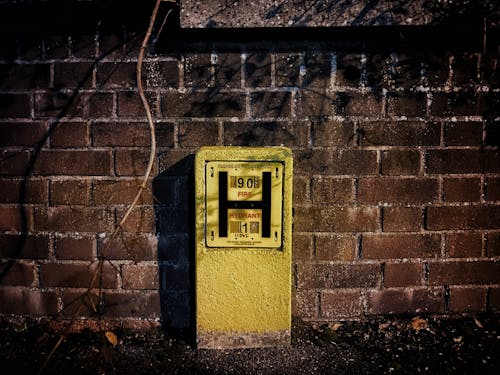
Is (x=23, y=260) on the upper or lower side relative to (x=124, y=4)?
lower

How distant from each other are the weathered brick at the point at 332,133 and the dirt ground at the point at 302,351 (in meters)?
0.91

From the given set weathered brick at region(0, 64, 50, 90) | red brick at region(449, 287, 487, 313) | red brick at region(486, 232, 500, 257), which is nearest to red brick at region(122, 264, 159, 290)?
weathered brick at region(0, 64, 50, 90)

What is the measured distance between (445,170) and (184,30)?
4.63 feet

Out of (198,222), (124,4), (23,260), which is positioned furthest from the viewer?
(23,260)

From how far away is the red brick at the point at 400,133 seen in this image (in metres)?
1.75

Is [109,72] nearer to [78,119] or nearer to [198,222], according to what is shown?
[78,119]

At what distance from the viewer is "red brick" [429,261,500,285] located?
183cm

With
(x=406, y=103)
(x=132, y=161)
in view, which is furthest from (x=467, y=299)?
(x=132, y=161)

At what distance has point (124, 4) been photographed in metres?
1.68

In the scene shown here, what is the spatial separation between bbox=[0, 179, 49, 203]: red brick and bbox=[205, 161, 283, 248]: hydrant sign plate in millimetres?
854

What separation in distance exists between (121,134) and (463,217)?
1.72 metres

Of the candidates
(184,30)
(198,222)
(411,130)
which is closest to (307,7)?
(184,30)

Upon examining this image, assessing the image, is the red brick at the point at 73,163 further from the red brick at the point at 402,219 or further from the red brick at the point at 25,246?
the red brick at the point at 402,219

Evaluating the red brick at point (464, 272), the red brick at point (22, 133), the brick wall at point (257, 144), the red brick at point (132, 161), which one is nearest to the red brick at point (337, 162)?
the brick wall at point (257, 144)
